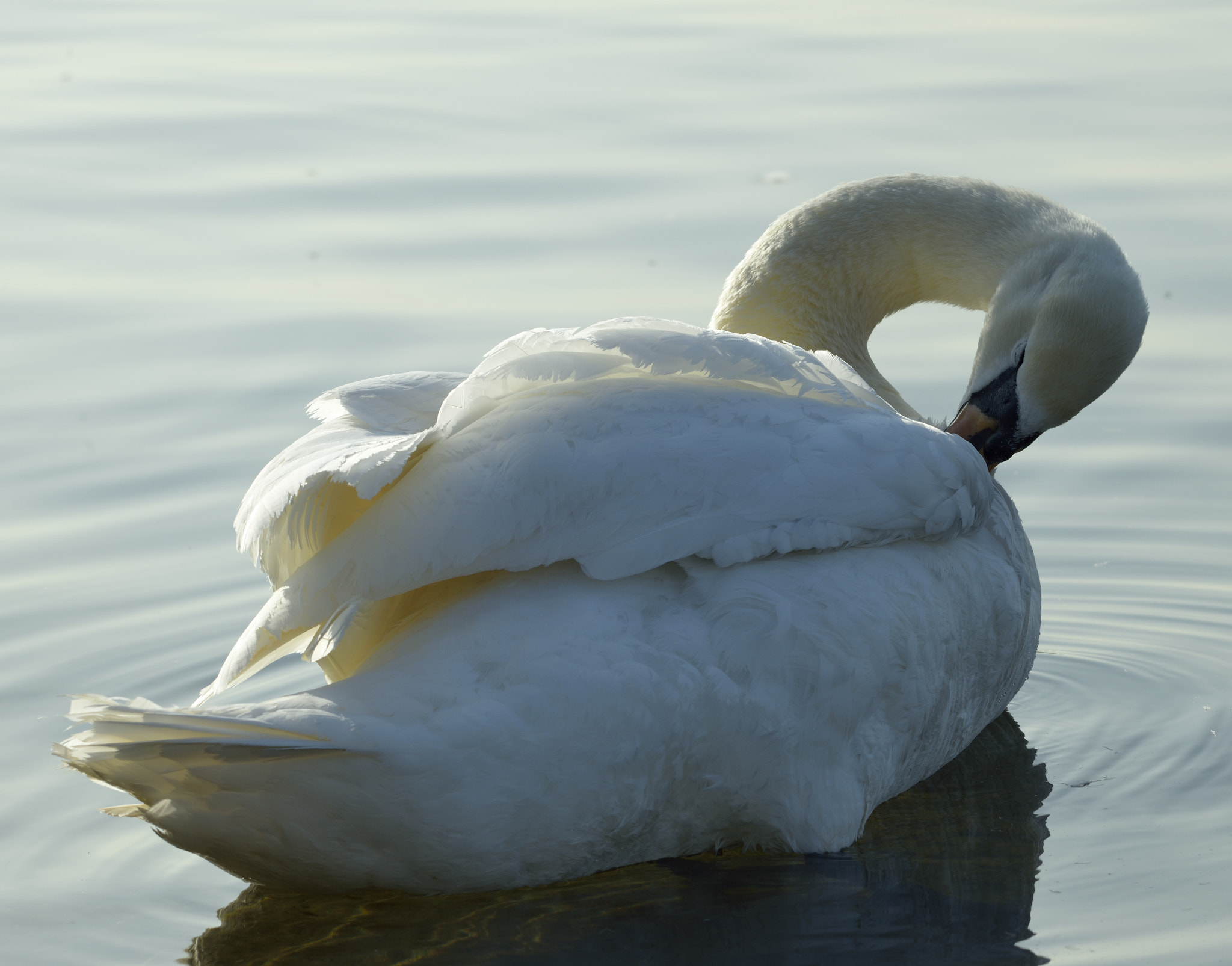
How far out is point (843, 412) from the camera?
4.04 meters

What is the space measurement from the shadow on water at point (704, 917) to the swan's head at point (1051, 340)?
4.16ft

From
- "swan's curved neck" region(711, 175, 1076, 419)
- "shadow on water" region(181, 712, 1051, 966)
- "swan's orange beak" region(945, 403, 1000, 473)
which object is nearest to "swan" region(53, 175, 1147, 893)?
"shadow on water" region(181, 712, 1051, 966)

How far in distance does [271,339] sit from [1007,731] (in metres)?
3.80

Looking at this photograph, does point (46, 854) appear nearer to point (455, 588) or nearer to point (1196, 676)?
point (455, 588)

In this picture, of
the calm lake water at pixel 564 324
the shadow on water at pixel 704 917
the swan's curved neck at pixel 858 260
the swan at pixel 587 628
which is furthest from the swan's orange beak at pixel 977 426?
the shadow on water at pixel 704 917

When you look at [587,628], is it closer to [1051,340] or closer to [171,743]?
[171,743]

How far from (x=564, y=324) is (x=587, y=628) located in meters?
3.86

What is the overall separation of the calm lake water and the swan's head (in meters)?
0.69

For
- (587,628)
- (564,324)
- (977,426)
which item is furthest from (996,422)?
(564,324)

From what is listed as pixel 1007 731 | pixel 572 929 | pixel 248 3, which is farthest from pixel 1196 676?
pixel 248 3

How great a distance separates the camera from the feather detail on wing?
3.60 metres

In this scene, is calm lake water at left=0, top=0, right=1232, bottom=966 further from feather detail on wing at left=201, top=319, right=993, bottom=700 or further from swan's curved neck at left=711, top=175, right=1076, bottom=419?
swan's curved neck at left=711, top=175, right=1076, bottom=419

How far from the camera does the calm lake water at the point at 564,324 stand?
3.92m

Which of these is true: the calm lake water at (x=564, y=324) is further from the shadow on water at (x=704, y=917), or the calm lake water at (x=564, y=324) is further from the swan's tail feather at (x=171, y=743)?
the swan's tail feather at (x=171, y=743)
